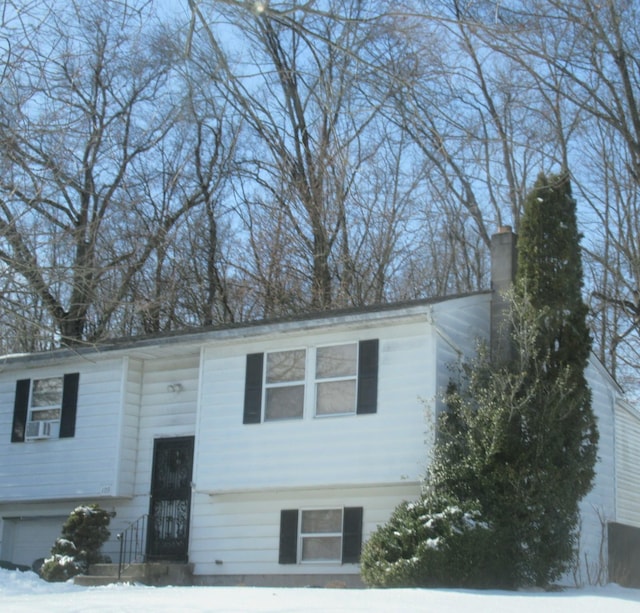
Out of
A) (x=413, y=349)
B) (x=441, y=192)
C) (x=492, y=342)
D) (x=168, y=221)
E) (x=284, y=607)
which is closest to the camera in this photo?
(x=284, y=607)

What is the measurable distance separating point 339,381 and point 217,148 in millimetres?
14443

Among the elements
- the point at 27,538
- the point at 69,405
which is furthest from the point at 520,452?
the point at 27,538

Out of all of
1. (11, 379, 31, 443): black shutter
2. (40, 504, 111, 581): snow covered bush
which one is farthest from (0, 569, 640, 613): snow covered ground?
(11, 379, 31, 443): black shutter

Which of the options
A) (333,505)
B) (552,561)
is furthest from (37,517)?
(552,561)

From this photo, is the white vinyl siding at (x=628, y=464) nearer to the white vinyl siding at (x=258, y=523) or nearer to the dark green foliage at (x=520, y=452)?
the dark green foliage at (x=520, y=452)

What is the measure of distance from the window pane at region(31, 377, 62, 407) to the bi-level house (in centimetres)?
3

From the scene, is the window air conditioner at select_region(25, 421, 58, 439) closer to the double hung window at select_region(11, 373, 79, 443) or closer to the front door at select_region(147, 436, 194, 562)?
the double hung window at select_region(11, 373, 79, 443)

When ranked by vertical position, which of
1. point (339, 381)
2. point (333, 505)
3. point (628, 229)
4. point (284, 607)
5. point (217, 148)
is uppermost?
point (217, 148)

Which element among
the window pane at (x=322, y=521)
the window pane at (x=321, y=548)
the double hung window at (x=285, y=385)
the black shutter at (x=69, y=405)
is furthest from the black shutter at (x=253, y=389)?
the black shutter at (x=69, y=405)

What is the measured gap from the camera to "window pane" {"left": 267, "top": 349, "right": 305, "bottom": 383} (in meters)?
17.5

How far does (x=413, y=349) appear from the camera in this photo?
16.2 m

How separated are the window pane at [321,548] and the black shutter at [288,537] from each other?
0.17 meters

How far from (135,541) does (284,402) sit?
12.9 feet

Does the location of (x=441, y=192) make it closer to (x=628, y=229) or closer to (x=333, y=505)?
(x=628, y=229)
